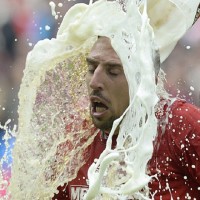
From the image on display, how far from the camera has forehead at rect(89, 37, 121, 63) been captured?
2.67 metres

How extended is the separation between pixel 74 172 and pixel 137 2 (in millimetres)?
721

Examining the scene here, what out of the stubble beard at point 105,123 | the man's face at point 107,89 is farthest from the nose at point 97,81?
the stubble beard at point 105,123

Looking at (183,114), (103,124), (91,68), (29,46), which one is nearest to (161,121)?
(183,114)

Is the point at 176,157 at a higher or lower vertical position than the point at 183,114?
lower

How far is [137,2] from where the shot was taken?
2418 millimetres

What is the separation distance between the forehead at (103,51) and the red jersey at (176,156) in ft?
0.73

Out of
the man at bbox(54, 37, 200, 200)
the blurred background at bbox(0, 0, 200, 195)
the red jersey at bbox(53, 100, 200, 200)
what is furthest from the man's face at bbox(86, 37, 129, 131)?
the blurred background at bbox(0, 0, 200, 195)

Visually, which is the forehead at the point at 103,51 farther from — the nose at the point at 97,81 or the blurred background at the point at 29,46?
the blurred background at the point at 29,46

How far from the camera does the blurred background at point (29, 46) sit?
454cm

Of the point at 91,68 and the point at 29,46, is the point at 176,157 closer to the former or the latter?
the point at 91,68

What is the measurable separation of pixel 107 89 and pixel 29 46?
2.26 meters

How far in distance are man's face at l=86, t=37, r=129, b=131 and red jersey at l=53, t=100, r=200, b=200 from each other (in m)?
0.13

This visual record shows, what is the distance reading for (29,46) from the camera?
16.0 feet

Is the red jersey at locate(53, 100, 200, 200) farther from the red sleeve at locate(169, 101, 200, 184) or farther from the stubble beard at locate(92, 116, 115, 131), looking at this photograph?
the stubble beard at locate(92, 116, 115, 131)
